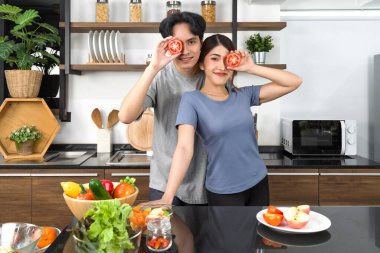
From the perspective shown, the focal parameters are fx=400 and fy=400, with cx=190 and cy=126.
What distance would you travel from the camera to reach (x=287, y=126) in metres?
3.30

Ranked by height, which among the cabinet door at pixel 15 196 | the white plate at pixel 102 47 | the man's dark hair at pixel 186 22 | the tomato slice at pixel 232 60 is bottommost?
the cabinet door at pixel 15 196

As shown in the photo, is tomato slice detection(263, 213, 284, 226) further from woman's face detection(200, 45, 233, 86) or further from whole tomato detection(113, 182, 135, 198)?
woman's face detection(200, 45, 233, 86)

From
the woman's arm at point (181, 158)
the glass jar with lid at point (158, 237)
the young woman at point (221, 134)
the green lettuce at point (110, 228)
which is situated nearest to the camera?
the green lettuce at point (110, 228)

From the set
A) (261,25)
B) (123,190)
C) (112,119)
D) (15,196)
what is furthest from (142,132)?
(123,190)

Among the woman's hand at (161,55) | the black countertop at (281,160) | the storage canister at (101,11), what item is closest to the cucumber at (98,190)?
the woman's hand at (161,55)

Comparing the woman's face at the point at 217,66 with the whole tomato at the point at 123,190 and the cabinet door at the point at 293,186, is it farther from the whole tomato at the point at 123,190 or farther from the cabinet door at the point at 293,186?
the cabinet door at the point at 293,186

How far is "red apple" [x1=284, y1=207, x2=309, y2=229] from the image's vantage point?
48.0 inches

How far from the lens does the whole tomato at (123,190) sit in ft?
3.98

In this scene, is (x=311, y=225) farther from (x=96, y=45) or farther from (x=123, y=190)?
(x=96, y=45)

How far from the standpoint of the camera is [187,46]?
5.79 ft

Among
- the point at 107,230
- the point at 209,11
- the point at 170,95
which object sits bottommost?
the point at 107,230

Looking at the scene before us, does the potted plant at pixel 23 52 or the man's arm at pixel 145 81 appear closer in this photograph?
the man's arm at pixel 145 81

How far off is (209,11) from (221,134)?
178 cm

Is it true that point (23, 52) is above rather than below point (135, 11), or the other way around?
below
